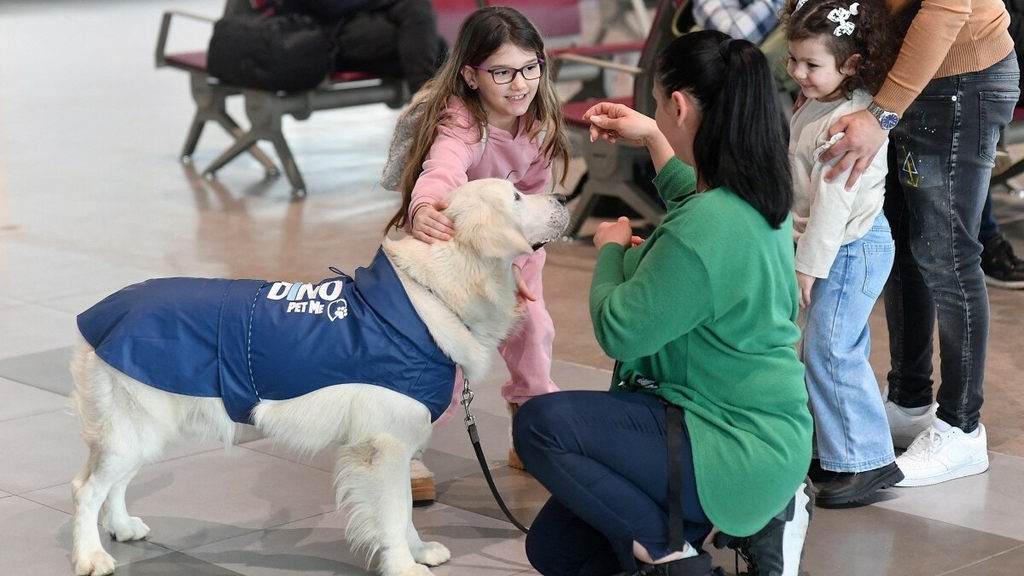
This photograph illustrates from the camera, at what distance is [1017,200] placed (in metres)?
7.35

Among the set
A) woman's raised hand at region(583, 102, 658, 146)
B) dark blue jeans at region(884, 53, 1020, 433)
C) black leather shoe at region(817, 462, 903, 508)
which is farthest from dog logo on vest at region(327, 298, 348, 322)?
dark blue jeans at region(884, 53, 1020, 433)

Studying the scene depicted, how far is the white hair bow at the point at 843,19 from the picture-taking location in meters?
3.30

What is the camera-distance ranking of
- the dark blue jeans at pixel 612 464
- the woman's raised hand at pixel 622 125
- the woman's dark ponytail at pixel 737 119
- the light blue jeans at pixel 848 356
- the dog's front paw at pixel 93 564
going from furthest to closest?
the light blue jeans at pixel 848 356, the woman's raised hand at pixel 622 125, the dog's front paw at pixel 93 564, the dark blue jeans at pixel 612 464, the woman's dark ponytail at pixel 737 119

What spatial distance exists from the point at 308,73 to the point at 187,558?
508 centimetres

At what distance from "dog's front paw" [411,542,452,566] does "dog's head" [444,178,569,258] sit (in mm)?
780

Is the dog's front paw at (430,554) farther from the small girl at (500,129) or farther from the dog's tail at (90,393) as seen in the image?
the dog's tail at (90,393)

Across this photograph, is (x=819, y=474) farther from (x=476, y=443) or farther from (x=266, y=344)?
(x=266, y=344)

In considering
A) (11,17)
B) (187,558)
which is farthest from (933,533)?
(11,17)

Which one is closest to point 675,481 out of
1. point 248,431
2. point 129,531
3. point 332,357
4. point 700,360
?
point 700,360

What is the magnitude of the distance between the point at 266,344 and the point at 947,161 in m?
1.92

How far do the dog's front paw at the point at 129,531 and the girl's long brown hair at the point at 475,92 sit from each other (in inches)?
40.0

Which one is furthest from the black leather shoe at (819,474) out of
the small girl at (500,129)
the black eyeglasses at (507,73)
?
the black eyeglasses at (507,73)

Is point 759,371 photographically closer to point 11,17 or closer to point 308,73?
point 308,73

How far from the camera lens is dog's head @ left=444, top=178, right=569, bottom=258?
117 inches
